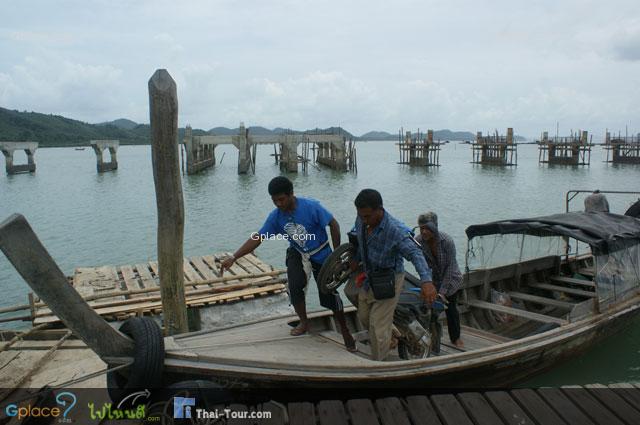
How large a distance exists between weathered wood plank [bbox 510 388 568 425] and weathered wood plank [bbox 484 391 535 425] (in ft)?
0.17

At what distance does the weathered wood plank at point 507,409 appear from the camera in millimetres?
3957

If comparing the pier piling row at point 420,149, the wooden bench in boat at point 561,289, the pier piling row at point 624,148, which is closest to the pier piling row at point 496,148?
the pier piling row at point 420,149

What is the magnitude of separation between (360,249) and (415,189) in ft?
100

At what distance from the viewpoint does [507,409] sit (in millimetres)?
4105

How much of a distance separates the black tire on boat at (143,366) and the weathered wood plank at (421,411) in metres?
2.05

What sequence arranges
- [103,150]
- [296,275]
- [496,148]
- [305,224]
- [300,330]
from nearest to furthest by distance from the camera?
[305,224] < [296,275] < [300,330] < [103,150] < [496,148]

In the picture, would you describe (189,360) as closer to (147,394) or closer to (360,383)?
(147,394)

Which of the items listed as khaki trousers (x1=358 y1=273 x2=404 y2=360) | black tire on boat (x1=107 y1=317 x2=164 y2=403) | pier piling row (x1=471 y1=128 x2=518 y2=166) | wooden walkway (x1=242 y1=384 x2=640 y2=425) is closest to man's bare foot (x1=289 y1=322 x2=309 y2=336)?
khaki trousers (x1=358 y1=273 x2=404 y2=360)

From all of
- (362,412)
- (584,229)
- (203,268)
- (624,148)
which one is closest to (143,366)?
(362,412)

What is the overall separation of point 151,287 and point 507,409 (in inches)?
251

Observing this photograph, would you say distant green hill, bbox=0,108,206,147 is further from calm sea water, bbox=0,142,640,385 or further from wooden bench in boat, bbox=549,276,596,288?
wooden bench in boat, bbox=549,276,596,288

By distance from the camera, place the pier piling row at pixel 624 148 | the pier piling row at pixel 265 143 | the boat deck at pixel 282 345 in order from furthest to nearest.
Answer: the pier piling row at pixel 624 148 < the pier piling row at pixel 265 143 < the boat deck at pixel 282 345

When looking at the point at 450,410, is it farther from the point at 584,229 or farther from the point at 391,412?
the point at 584,229

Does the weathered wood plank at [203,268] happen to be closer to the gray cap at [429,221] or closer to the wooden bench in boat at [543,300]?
the gray cap at [429,221]
